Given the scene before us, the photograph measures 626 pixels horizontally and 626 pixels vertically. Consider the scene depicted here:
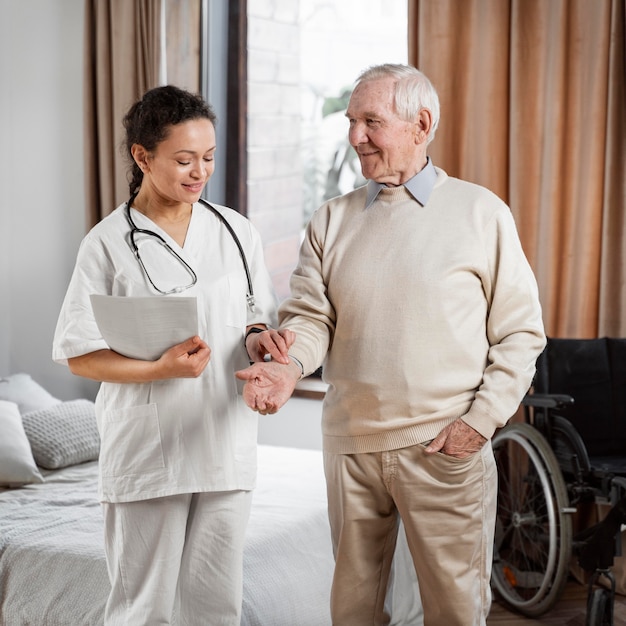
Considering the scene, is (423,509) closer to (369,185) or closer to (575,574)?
(369,185)

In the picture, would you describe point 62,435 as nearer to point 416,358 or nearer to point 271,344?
point 271,344

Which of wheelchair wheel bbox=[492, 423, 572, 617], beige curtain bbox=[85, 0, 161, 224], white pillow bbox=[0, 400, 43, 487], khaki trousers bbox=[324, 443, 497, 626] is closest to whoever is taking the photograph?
khaki trousers bbox=[324, 443, 497, 626]

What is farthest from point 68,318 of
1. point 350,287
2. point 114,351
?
point 350,287

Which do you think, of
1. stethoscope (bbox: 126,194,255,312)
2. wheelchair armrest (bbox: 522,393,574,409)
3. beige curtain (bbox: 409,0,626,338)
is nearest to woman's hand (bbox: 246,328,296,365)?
stethoscope (bbox: 126,194,255,312)

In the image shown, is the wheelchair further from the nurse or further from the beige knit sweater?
the nurse

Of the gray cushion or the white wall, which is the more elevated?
the white wall

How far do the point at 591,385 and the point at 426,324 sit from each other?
62.0 inches

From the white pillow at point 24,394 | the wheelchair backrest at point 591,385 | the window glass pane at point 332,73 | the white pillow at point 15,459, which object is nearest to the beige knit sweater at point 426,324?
the wheelchair backrest at point 591,385

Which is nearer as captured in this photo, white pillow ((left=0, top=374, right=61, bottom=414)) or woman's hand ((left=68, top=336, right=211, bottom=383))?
woman's hand ((left=68, top=336, right=211, bottom=383))

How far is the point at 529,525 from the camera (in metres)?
3.42

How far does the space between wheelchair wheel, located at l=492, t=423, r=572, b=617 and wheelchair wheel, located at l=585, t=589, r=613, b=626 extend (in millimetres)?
217

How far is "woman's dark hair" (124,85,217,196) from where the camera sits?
1.93 meters

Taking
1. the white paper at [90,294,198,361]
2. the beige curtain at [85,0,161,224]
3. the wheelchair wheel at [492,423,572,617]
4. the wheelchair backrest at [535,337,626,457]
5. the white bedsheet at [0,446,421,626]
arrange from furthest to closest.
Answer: the beige curtain at [85,0,161,224] < the wheelchair backrest at [535,337,626,457] < the wheelchair wheel at [492,423,572,617] < the white bedsheet at [0,446,421,626] < the white paper at [90,294,198,361]

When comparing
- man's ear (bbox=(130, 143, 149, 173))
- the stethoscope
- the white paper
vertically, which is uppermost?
man's ear (bbox=(130, 143, 149, 173))
